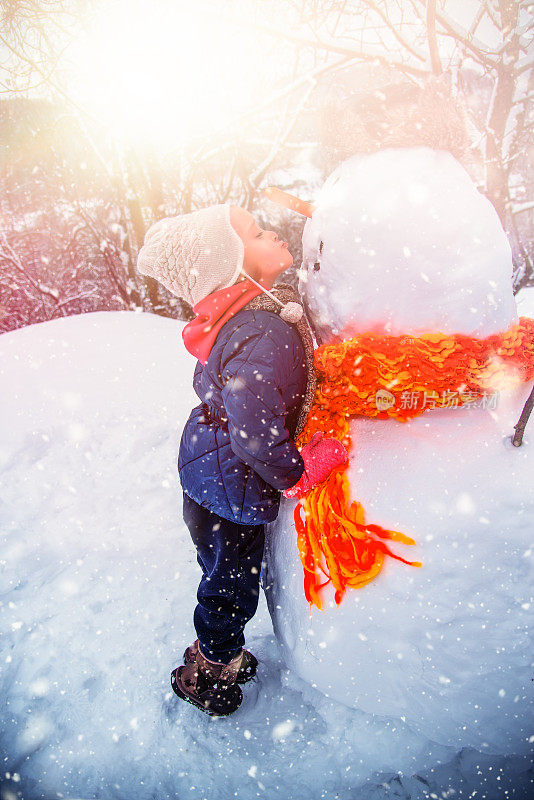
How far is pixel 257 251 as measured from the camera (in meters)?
1.18

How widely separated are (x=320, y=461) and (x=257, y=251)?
0.61m

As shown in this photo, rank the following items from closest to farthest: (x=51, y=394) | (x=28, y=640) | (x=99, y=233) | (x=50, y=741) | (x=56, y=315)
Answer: (x=50, y=741)
(x=28, y=640)
(x=51, y=394)
(x=99, y=233)
(x=56, y=315)

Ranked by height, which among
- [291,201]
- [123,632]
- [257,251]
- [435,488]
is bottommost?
[123,632]

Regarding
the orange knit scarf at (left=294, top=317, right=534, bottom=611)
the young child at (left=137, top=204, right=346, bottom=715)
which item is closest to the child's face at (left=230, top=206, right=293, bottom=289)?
the young child at (left=137, top=204, right=346, bottom=715)

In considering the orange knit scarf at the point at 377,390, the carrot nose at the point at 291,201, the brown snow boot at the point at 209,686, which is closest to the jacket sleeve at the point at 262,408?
the orange knit scarf at the point at 377,390

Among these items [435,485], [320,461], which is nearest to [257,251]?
[320,461]

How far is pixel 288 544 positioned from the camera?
1.26 meters

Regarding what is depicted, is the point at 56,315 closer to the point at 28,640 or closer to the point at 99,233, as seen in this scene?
the point at 99,233

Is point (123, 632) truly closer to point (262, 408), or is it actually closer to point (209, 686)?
point (209, 686)

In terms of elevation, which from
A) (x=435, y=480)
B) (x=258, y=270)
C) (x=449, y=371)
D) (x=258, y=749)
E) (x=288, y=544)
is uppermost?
(x=258, y=270)

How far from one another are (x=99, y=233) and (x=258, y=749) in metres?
3.86

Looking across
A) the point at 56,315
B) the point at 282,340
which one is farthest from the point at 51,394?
the point at 56,315

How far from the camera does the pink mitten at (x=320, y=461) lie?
3.68ft

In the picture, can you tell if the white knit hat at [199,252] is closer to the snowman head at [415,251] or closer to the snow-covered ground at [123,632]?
the snowman head at [415,251]
